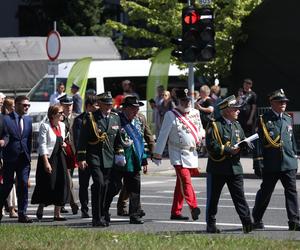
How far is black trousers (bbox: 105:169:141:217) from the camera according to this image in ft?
49.3

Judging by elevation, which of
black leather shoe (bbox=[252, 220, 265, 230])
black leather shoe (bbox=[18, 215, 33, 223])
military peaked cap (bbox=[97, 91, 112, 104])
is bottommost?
black leather shoe (bbox=[18, 215, 33, 223])

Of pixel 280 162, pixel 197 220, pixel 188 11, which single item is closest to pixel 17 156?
pixel 197 220

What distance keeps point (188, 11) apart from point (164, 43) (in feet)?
43.8

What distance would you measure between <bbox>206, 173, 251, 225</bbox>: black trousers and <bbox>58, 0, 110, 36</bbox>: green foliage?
33392mm

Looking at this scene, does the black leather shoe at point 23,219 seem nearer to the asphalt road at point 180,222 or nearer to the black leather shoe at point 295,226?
the asphalt road at point 180,222

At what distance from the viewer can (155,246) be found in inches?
455

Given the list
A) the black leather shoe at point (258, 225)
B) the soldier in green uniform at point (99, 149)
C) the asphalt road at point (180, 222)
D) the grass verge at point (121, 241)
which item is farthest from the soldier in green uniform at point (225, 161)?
the soldier in green uniform at point (99, 149)

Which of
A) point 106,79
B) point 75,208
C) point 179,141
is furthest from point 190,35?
point 106,79

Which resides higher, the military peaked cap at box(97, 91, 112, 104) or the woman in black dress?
the military peaked cap at box(97, 91, 112, 104)

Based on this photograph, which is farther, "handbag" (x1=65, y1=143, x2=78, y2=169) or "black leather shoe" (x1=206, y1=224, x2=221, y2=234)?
"handbag" (x1=65, y1=143, x2=78, y2=169)

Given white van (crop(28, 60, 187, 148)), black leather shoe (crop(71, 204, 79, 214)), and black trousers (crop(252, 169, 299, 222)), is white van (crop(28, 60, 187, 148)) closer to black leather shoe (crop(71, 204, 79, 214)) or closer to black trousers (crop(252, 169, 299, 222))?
black leather shoe (crop(71, 204, 79, 214))

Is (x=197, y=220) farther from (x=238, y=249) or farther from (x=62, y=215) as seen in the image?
(x=238, y=249)

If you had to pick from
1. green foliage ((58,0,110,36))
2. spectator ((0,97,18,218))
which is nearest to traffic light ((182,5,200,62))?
spectator ((0,97,18,218))

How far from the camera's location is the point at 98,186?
48.3ft
